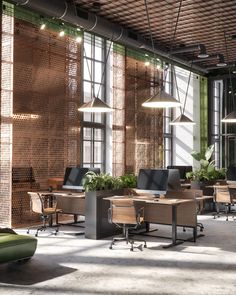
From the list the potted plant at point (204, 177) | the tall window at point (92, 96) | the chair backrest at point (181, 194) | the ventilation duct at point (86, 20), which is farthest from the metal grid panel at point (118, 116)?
the chair backrest at point (181, 194)

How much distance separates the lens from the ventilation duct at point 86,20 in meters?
9.14

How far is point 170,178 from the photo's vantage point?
1000 cm

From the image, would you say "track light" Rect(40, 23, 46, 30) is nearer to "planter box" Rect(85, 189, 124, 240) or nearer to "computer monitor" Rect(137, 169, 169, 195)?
"planter box" Rect(85, 189, 124, 240)

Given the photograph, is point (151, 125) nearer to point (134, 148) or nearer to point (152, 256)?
point (134, 148)

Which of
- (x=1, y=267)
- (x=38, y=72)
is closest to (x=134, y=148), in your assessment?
(x=38, y=72)

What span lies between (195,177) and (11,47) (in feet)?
21.4

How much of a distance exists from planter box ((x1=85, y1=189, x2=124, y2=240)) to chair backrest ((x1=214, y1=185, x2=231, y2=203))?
13.3 ft

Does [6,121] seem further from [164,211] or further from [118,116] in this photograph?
[118,116]

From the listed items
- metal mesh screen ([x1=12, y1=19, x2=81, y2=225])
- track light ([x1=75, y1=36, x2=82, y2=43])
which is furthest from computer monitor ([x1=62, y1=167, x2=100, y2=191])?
track light ([x1=75, y1=36, x2=82, y2=43])

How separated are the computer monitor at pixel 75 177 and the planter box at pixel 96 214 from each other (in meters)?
0.70

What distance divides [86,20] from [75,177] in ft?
12.4

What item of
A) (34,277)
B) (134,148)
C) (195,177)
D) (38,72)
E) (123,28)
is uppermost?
(123,28)

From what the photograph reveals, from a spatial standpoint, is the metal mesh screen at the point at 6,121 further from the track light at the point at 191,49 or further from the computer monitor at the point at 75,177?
the track light at the point at 191,49

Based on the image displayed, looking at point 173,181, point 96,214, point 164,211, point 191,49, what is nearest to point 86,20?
point 191,49
